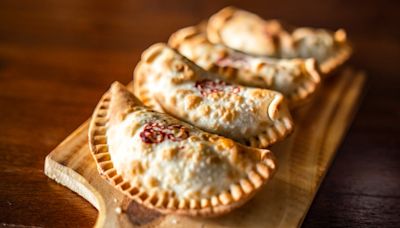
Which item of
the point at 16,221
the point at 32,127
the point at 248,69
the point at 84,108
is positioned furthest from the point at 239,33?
the point at 16,221

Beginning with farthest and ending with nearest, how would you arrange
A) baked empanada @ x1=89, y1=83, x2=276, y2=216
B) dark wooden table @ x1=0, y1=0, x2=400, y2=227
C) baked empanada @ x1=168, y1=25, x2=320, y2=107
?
baked empanada @ x1=168, y1=25, x2=320, y2=107 < dark wooden table @ x1=0, y1=0, x2=400, y2=227 < baked empanada @ x1=89, y1=83, x2=276, y2=216

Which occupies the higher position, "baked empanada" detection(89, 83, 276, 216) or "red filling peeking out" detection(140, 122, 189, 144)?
"red filling peeking out" detection(140, 122, 189, 144)

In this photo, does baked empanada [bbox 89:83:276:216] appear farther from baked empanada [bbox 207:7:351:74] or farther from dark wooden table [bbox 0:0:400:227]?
baked empanada [bbox 207:7:351:74]

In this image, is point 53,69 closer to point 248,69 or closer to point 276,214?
point 248,69

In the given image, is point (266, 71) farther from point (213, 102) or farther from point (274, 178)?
point (274, 178)

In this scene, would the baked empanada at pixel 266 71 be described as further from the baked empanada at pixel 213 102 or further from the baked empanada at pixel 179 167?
the baked empanada at pixel 179 167

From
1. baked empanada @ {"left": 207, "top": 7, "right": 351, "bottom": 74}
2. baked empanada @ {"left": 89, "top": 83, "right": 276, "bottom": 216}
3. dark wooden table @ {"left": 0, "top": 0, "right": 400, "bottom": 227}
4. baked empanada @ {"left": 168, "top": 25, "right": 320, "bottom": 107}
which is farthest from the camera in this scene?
baked empanada @ {"left": 207, "top": 7, "right": 351, "bottom": 74}

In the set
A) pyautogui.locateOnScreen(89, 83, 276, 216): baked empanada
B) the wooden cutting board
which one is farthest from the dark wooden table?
pyautogui.locateOnScreen(89, 83, 276, 216): baked empanada
